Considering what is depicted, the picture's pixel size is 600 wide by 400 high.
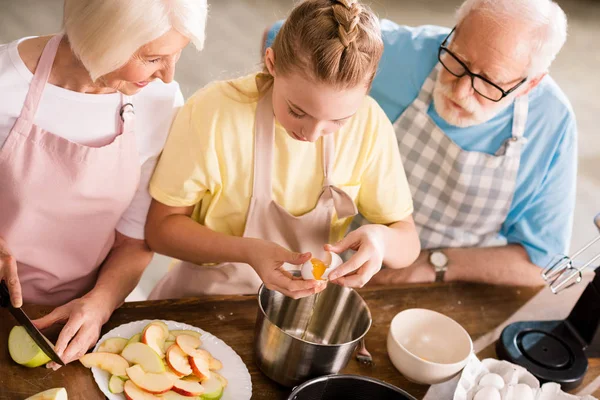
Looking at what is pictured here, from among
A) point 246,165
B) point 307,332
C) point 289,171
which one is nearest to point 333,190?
point 289,171

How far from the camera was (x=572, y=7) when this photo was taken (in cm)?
774

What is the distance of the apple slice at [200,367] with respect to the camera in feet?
4.79

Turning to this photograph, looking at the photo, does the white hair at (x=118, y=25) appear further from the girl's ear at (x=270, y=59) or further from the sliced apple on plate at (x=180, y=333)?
the sliced apple on plate at (x=180, y=333)

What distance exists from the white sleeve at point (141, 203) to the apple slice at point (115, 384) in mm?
514

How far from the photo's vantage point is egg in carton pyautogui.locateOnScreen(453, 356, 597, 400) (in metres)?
1.54

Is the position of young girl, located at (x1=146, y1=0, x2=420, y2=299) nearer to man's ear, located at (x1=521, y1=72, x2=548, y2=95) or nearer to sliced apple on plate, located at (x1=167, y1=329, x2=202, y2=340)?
sliced apple on plate, located at (x1=167, y1=329, x2=202, y2=340)

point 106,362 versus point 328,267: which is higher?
point 328,267

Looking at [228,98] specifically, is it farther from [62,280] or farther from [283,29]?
[62,280]

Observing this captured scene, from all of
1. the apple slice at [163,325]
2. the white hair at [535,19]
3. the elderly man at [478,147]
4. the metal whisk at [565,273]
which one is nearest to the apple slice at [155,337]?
the apple slice at [163,325]

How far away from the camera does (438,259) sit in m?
2.24

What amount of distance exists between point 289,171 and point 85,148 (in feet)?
1.66

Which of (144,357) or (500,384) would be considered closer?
(144,357)

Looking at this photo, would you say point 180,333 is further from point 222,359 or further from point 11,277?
point 11,277

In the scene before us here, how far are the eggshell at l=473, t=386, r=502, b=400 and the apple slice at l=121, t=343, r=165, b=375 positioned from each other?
681mm
